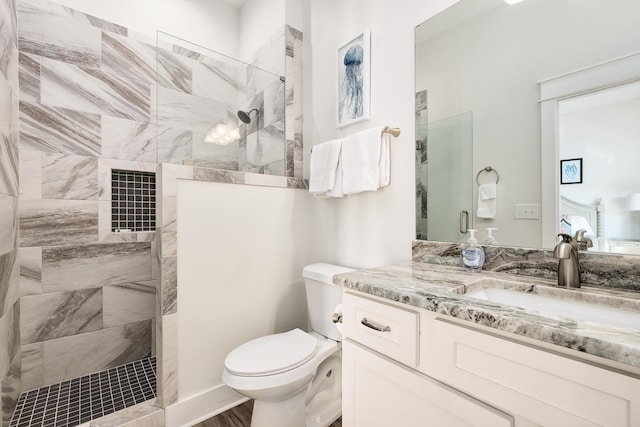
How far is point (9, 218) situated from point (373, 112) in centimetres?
201

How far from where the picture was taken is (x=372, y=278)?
98cm

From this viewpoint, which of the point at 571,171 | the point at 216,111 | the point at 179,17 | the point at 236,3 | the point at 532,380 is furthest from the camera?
the point at 236,3

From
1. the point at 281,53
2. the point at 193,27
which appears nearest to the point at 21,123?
the point at 193,27

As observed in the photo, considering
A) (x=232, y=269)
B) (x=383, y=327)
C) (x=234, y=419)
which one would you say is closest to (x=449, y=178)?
(x=383, y=327)

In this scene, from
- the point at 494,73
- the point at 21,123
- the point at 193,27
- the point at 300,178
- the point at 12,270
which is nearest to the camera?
the point at 494,73

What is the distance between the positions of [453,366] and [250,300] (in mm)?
1273

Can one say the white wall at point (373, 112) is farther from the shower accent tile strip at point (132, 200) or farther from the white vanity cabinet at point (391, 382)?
the shower accent tile strip at point (132, 200)

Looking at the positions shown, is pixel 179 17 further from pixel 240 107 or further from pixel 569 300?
pixel 569 300

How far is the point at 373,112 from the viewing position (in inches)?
65.4

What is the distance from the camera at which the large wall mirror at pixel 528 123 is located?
3.03ft

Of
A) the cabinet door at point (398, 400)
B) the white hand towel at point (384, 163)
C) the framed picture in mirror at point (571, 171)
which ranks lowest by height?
the cabinet door at point (398, 400)

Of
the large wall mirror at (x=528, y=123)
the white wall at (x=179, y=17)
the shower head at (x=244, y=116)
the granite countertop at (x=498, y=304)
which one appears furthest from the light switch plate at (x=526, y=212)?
the white wall at (x=179, y=17)

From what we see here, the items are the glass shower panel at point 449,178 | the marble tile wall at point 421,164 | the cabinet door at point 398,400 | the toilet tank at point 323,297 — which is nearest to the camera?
the cabinet door at point 398,400

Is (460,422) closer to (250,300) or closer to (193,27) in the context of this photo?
(250,300)
